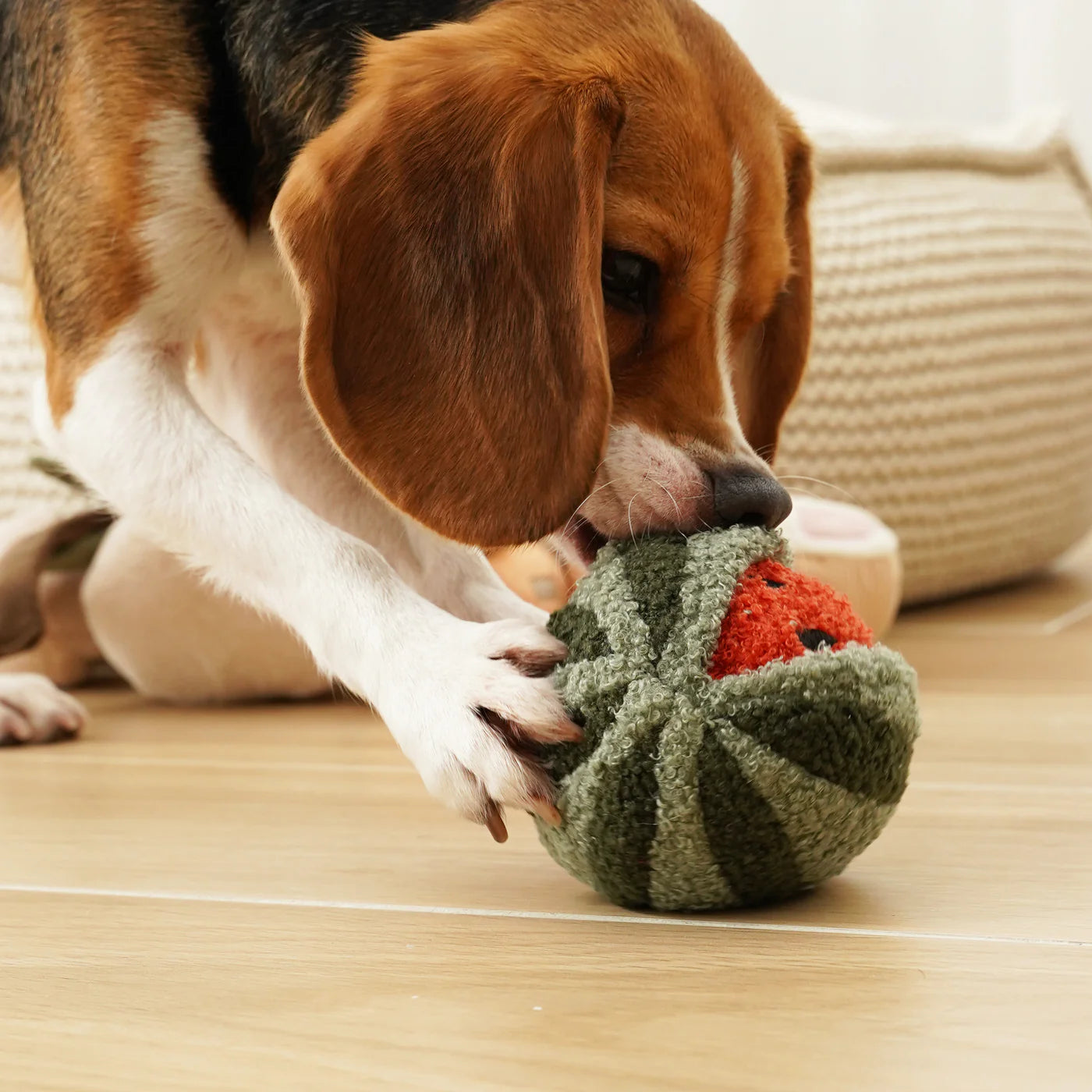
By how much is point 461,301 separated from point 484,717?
0.35 m

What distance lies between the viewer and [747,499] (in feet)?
4.19

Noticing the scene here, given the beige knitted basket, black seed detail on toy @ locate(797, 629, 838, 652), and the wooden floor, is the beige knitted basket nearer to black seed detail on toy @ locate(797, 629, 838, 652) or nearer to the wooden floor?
the wooden floor

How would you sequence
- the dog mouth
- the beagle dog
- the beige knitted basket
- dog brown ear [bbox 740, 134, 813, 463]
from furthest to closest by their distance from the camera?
the beige knitted basket → dog brown ear [bbox 740, 134, 813, 463] → the dog mouth → the beagle dog

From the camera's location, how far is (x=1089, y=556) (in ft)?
11.8

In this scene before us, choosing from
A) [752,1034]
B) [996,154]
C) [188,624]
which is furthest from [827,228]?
[752,1034]

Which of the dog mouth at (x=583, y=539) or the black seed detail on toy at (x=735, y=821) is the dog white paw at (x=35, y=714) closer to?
the dog mouth at (x=583, y=539)

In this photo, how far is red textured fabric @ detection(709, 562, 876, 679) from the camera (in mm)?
1056

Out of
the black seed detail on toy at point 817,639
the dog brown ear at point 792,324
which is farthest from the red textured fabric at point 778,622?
the dog brown ear at point 792,324

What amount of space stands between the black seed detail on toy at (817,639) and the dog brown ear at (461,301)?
24 cm

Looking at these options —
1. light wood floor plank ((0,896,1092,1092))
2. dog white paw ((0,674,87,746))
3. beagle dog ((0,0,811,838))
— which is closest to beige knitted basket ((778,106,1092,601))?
beagle dog ((0,0,811,838))

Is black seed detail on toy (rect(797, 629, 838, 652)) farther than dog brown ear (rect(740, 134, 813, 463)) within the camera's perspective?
No

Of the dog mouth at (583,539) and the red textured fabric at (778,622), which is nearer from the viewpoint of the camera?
the red textured fabric at (778,622)

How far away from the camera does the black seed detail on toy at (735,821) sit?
40.0 inches

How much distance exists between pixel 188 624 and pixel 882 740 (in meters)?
1.21
